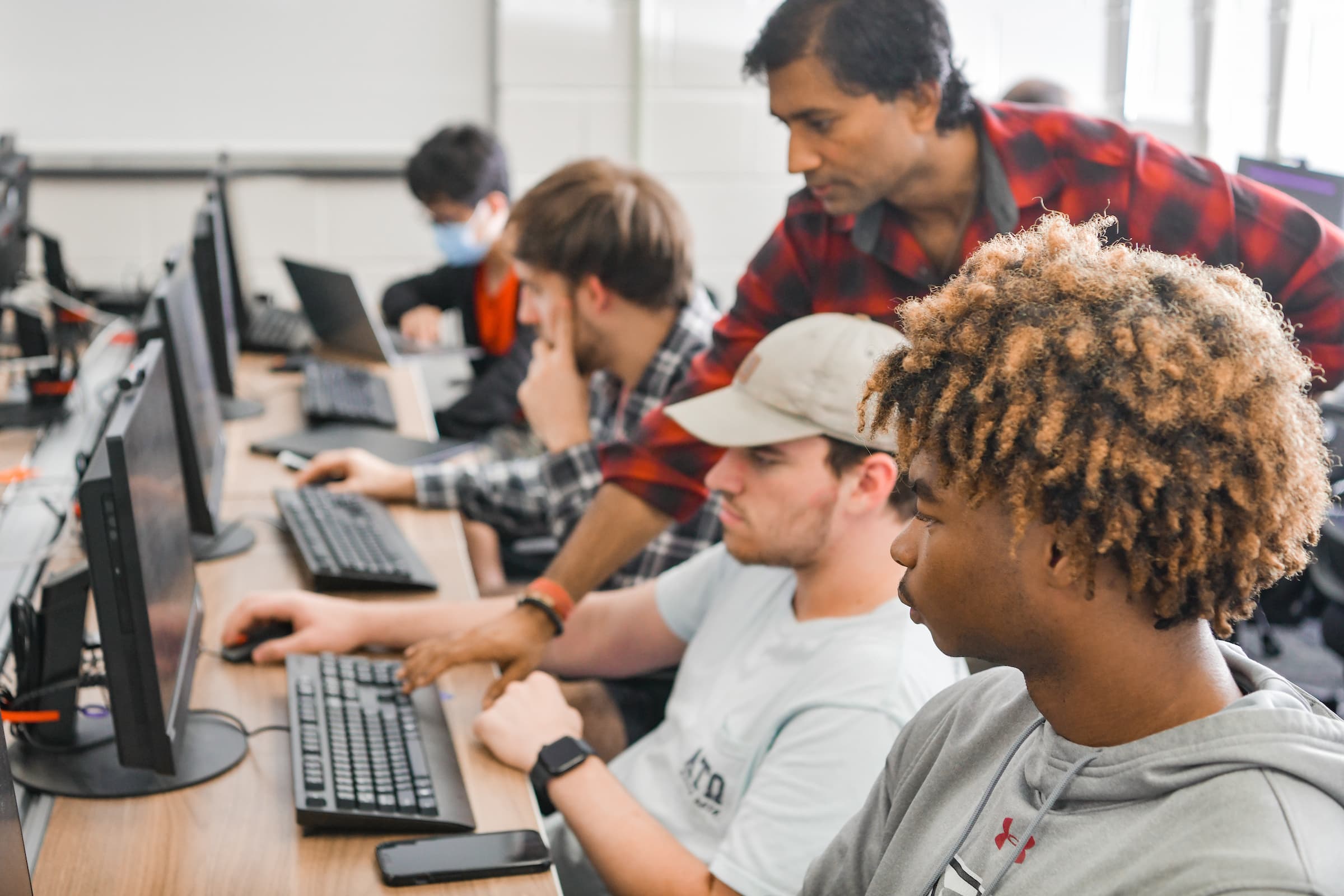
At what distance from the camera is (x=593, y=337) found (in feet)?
7.23

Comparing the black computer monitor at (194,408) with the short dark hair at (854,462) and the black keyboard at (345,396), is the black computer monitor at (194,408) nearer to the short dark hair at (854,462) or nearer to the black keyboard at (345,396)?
the black keyboard at (345,396)

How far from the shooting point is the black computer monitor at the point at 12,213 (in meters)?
2.67

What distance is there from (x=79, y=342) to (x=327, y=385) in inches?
28.7

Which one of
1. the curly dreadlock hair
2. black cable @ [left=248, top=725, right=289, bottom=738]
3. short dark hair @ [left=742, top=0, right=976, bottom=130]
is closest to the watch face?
black cable @ [left=248, top=725, right=289, bottom=738]

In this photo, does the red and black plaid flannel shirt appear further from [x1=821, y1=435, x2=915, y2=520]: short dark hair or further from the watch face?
the watch face

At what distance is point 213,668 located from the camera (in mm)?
1567

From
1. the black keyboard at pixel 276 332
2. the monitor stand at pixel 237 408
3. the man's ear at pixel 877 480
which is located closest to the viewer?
the man's ear at pixel 877 480

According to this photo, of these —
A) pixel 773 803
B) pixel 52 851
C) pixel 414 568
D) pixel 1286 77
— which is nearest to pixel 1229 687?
pixel 773 803

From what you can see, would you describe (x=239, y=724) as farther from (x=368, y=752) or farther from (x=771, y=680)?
(x=771, y=680)

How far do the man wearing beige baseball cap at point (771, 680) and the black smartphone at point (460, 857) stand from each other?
4.8 inches

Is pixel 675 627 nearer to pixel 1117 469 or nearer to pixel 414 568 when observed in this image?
pixel 414 568

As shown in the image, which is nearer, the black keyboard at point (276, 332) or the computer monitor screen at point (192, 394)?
the computer monitor screen at point (192, 394)

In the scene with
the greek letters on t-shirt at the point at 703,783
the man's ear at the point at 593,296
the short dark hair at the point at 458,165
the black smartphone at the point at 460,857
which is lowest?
the greek letters on t-shirt at the point at 703,783

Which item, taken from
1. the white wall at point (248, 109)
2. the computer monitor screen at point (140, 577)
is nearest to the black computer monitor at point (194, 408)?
the computer monitor screen at point (140, 577)
